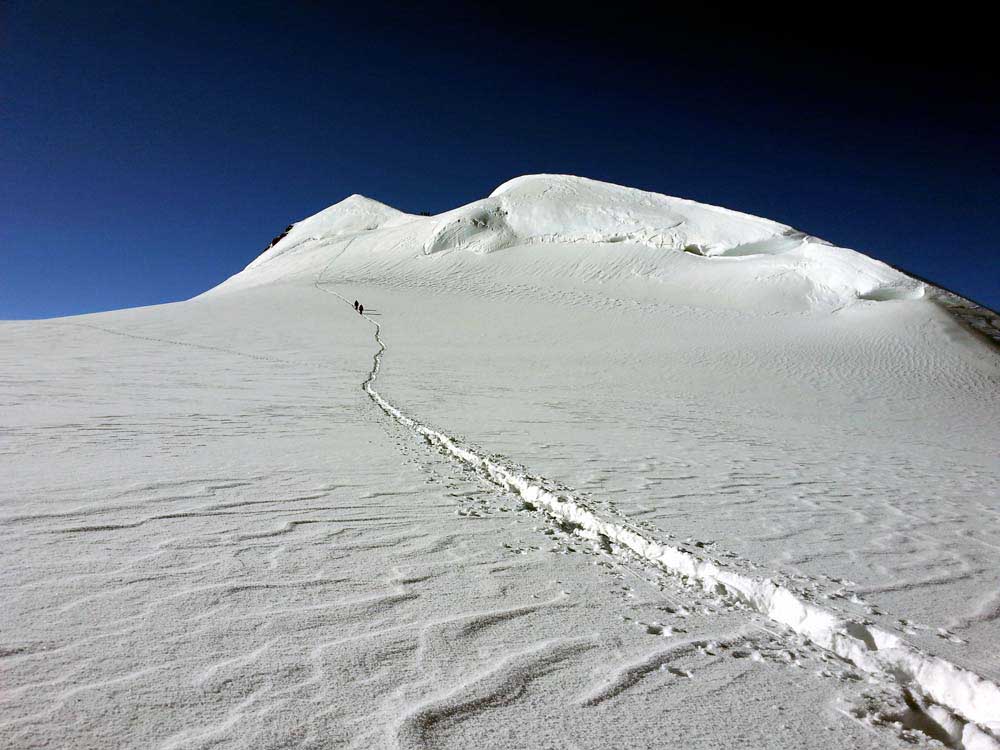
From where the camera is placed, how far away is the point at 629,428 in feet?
28.6

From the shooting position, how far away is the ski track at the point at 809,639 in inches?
74.2

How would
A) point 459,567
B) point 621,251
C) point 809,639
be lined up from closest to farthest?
point 809,639 → point 459,567 → point 621,251

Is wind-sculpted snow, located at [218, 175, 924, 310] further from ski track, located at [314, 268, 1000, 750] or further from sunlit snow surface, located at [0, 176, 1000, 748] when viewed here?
ski track, located at [314, 268, 1000, 750]

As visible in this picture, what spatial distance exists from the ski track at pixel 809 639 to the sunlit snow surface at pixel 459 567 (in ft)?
0.05

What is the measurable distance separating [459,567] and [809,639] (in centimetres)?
167

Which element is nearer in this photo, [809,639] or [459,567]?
[809,639]

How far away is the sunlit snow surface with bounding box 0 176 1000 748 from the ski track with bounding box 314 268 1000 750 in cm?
2

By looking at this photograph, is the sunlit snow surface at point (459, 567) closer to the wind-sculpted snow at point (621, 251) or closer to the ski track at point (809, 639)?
the ski track at point (809, 639)

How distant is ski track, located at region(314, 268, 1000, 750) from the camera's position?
1886mm

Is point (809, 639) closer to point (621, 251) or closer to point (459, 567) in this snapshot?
point (459, 567)

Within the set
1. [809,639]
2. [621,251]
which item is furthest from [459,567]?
[621,251]

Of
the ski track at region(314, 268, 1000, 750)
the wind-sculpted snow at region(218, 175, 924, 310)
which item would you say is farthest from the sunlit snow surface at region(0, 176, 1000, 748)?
the wind-sculpted snow at region(218, 175, 924, 310)

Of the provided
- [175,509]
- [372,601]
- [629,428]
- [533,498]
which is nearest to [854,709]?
[372,601]

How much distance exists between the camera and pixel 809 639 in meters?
2.42
